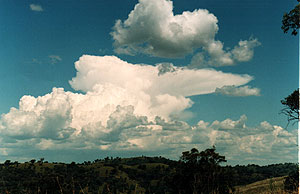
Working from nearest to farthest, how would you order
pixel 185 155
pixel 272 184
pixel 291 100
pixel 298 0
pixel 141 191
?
1. pixel 141 191
2. pixel 272 184
3. pixel 298 0
4. pixel 291 100
5. pixel 185 155

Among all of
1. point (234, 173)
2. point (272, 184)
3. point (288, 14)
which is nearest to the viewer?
point (272, 184)

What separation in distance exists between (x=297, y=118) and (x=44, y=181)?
51.6 meters

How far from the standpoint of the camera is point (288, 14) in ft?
68.7

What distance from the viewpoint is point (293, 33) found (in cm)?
2122

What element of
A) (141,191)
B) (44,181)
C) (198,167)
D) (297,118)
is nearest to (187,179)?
(198,167)

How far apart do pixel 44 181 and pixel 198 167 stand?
32.3 m

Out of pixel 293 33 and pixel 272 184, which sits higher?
pixel 293 33

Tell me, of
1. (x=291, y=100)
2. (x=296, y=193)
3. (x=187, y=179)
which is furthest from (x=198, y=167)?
(x=296, y=193)

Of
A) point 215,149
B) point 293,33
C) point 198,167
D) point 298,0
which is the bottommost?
point 198,167

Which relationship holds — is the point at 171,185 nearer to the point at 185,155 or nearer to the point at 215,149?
the point at 185,155

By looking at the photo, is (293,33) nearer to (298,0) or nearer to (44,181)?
(298,0)

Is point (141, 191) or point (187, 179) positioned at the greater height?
point (141, 191)

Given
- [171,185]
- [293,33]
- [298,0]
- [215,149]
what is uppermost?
[298,0]

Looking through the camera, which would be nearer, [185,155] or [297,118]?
[297,118]
